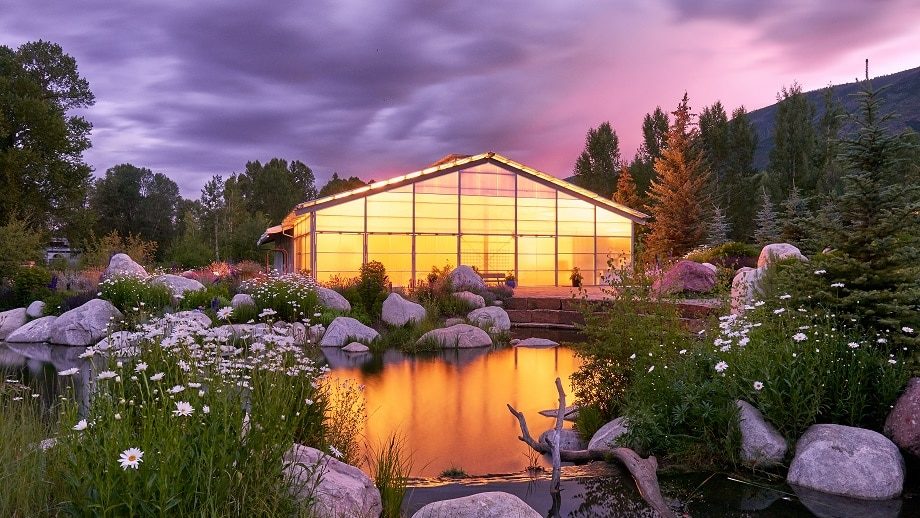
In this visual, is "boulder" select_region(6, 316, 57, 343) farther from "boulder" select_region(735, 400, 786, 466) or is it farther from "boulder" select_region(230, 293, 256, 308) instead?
"boulder" select_region(735, 400, 786, 466)

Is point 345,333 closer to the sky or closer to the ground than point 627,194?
closer to the ground

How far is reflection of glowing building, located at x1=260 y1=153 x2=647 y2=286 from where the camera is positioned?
25.9 m

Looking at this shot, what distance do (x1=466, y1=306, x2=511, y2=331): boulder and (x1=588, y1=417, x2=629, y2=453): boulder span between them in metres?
9.80

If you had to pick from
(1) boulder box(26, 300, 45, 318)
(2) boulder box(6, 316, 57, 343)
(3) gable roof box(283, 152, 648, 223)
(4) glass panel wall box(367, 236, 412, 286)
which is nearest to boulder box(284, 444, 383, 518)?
(2) boulder box(6, 316, 57, 343)

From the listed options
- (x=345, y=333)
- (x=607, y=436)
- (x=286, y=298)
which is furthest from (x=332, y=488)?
(x=286, y=298)

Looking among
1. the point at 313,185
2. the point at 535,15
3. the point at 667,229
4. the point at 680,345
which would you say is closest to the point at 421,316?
the point at 535,15

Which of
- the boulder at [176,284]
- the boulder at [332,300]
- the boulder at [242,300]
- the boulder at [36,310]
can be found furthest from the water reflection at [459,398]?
the boulder at [36,310]

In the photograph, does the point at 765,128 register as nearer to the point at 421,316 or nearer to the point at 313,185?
the point at 313,185

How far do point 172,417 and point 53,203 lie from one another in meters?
37.1

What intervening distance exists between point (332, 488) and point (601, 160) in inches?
1973

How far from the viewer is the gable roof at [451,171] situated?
25.5 m

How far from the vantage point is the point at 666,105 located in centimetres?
5103

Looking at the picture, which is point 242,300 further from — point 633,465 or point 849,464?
point 849,464

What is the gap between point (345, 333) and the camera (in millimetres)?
15086
